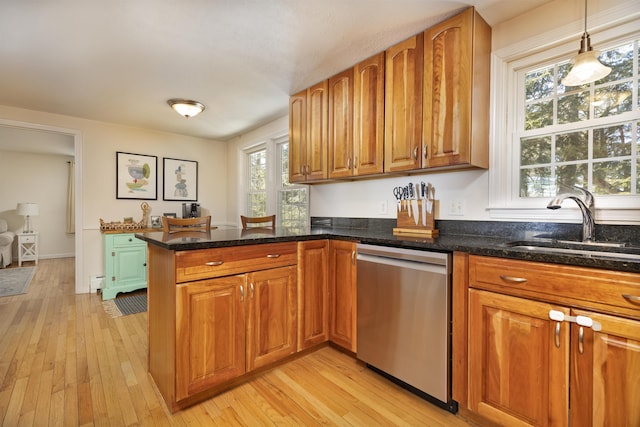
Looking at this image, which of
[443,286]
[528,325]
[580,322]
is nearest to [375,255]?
[443,286]

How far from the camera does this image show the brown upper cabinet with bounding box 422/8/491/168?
1779mm

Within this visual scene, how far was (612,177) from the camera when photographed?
1.60 m

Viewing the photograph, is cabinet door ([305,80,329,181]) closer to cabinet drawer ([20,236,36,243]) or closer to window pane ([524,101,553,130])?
window pane ([524,101,553,130])

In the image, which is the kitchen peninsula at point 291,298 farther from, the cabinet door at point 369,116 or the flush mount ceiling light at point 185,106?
the flush mount ceiling light at point 185,106

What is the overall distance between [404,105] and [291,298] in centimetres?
157

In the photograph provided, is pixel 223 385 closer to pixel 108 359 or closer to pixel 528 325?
pixel 108 359

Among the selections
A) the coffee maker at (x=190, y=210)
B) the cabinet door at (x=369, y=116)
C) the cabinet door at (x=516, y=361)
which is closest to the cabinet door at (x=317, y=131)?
the cabinet door at (x=369, y=116)

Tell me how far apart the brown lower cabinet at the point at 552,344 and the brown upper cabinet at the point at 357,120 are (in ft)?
3.85

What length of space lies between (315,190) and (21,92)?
3.21 metres

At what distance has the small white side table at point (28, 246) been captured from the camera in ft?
19.4

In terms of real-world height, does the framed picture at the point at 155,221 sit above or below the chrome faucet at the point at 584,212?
below

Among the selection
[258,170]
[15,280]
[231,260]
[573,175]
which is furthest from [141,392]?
[15,280]

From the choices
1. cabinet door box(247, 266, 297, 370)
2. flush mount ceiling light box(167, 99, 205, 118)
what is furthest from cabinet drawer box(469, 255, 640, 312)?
flush mount ceiling light box(167, 99, 205, 118)

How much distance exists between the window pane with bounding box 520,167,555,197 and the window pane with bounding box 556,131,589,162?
10 centimetres
